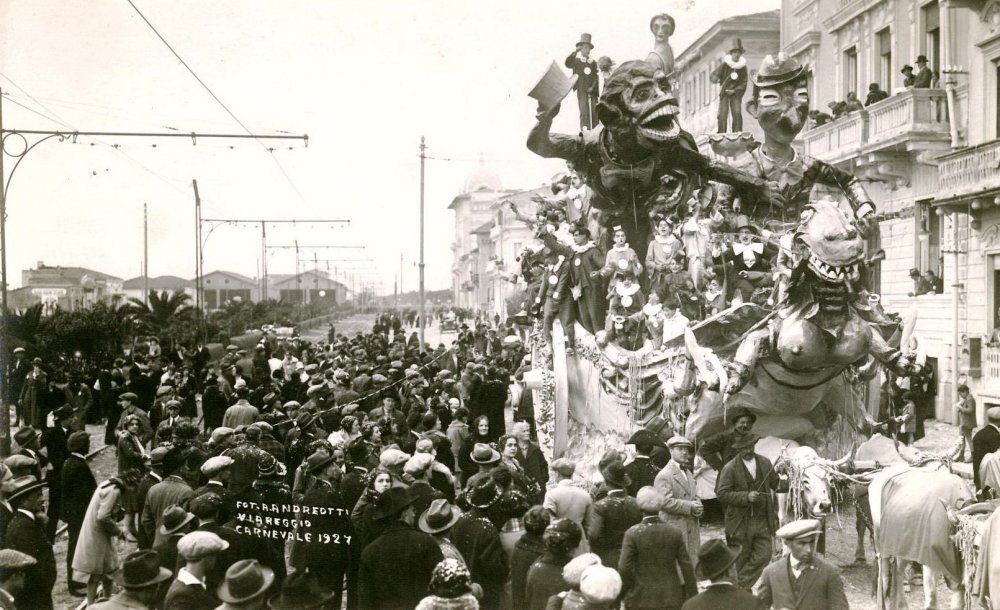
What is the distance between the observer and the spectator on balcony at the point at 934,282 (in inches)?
798

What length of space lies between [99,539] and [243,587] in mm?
3213

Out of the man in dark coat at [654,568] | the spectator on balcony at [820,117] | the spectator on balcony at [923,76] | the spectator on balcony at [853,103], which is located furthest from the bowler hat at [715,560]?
the spectator on balcony at [820,117]

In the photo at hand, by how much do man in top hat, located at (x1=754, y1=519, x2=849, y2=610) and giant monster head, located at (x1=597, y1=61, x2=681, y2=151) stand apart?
644cm

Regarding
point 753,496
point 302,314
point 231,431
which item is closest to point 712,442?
point 753,496

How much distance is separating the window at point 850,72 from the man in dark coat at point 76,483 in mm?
20775

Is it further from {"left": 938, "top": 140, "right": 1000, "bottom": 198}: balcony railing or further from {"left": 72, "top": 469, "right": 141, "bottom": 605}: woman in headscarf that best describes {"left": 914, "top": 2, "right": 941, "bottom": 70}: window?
{"left": 72, "top": 469, "right": 141, "bottom": 605}: woman in headscarf

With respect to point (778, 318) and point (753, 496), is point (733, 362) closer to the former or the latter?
point (778, 318)

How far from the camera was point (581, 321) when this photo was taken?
41.0ft

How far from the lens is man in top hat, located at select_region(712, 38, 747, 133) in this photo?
43.4 ft

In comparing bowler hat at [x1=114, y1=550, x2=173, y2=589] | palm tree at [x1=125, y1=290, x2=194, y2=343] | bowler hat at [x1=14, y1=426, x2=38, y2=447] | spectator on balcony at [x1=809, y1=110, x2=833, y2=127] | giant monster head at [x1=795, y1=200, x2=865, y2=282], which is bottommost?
bowler hat at [x1=114, y1=550, x2=173, y2=589]

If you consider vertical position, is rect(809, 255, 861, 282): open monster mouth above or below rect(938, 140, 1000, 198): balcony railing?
below

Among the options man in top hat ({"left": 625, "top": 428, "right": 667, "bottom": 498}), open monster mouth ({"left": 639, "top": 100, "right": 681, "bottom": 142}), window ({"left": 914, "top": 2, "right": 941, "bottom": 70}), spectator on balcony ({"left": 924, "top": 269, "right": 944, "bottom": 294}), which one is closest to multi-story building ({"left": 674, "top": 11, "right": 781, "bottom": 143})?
window ({"left": 914, "top": 2, "right": 941, "bottom": 70})

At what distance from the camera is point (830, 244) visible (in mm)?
8805

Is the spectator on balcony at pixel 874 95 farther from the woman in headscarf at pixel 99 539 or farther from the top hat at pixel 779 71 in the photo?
the woman in headscarf at pixel 99 539
